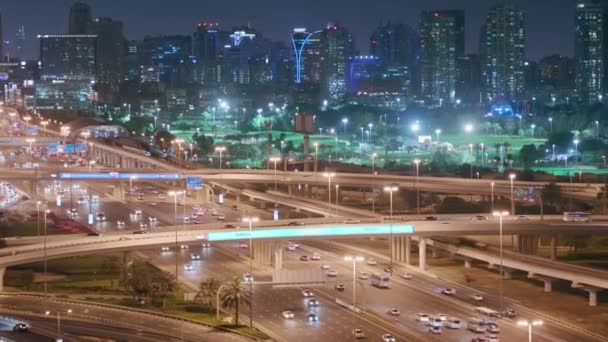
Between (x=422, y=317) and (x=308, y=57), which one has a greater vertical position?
(x=308, y=57)

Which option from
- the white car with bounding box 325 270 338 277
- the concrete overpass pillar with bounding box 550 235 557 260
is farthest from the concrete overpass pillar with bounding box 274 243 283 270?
the concrete overpass pillar with bounding box 550 235 557 260

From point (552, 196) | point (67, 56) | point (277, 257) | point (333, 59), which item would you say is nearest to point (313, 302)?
point (277, 257)

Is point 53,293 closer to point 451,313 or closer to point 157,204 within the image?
point 451,313

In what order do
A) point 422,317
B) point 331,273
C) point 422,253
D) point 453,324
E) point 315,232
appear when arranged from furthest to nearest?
point 422,253 < point 331,273 < point 315,232 < point 422,317 < point 453,324

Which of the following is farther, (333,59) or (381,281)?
(333,59)

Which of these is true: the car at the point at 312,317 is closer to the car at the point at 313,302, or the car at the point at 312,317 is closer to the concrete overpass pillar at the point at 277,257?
the car at the point at 313,302

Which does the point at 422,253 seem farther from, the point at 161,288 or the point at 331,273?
the point at 161,288
